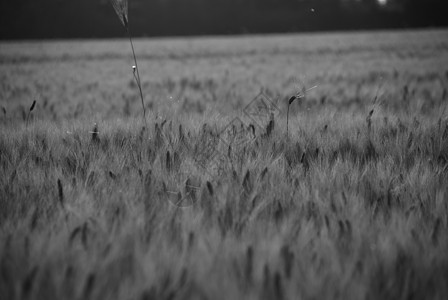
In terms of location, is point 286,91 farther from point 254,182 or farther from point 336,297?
point 336,297

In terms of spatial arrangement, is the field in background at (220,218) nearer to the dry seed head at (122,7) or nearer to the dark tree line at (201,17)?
the dry seed head at (122,7)

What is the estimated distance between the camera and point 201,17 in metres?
52.4

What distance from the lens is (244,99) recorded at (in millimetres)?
3588

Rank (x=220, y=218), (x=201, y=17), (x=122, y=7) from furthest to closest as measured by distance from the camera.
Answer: (x=201, y=17) → (x=122, y=7) → (x=220, y=218)

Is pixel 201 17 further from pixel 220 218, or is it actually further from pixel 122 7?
pixel 220 218

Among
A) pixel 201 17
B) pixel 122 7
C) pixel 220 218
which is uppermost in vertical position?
pixel 201 17

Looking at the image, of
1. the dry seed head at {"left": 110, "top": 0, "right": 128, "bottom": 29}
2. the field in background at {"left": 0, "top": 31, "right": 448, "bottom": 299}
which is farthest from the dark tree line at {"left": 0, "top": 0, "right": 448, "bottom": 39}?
the field in background at {"left": 0, "top": 31, "right": 448, "bottom": 299}

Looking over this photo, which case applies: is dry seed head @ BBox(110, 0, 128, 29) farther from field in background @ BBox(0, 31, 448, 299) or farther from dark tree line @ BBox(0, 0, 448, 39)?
dark tree line @ BBox(0, 0, 448, 39)

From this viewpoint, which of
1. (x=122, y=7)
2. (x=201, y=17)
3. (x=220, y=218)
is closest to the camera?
(x=220, y=218)

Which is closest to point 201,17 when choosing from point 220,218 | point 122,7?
point 122,7

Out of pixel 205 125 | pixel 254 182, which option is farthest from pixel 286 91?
pixel 254 182

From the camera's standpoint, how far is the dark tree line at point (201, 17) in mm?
45188

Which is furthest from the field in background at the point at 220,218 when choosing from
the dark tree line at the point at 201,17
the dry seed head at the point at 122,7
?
the dark tree line at the point at 201,17

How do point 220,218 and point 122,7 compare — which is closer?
point 220,218
